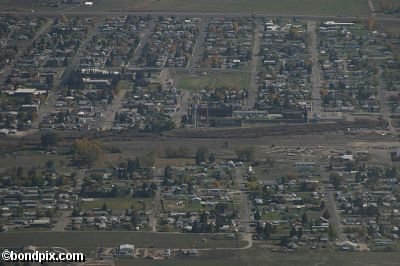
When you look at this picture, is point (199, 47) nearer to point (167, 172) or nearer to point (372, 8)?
point (372, 8)

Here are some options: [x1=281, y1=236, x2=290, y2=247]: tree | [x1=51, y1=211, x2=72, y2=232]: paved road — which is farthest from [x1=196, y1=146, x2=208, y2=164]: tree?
[x1=281, y1=236, x2=290, y2=247]: tree

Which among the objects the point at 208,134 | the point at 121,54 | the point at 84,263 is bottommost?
the point at 84,263

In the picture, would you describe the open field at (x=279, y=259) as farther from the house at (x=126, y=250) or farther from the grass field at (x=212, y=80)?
the grass field at (x=212, y=80)

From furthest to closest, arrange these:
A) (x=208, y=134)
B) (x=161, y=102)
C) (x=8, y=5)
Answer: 1. (x=8, y=5)
2. (x=161, y=102)
3. (x=208, y=134)

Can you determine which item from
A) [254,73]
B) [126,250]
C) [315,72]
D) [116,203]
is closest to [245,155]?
[116,203]

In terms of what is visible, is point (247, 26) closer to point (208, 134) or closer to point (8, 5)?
point (8, 5)

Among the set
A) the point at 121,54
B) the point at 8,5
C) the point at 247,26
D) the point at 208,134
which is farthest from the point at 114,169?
the point at 8,5
